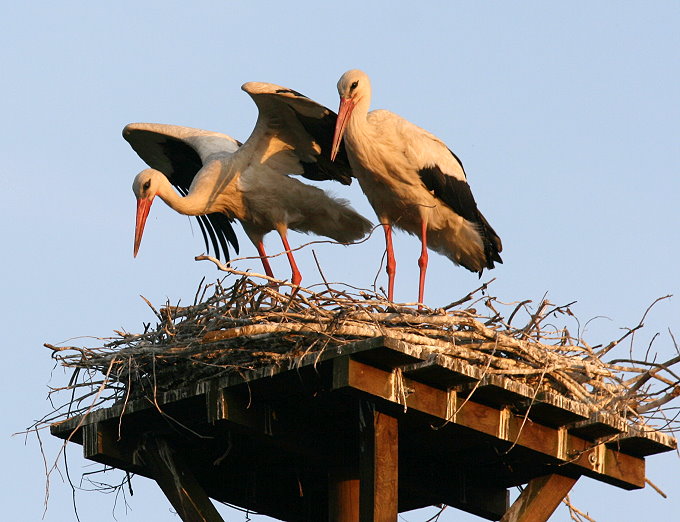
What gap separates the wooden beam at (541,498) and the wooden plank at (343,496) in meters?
0.77

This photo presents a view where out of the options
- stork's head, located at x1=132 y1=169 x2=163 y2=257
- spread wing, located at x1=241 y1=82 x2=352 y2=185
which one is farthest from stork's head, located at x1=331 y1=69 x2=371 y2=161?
stork's head, located at x1=132 y1=169 x2=163 y2=257

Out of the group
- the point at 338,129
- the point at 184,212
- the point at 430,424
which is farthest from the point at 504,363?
the point at 184,212

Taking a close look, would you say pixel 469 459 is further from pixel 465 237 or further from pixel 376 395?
pixel 465 237

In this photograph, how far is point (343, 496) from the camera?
661 centimetres

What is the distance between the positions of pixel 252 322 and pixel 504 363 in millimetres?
1237

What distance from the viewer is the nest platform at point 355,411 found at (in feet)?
19.6

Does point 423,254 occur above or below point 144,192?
below

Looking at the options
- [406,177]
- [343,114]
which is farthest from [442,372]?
[343,114]

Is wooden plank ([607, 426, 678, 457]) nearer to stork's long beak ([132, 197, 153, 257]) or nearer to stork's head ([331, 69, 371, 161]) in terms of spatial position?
stork's head ([331, 69, 371, 161])

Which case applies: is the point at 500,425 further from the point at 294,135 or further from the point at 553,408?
the point at 294,135

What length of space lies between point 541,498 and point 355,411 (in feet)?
3.29

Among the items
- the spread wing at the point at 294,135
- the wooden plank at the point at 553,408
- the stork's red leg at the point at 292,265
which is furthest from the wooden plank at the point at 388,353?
the stork's red leg at the point at 292,265

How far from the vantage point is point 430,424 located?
615cm

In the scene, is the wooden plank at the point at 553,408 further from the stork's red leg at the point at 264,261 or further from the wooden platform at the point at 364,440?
the stork's red leg at the point at 264,261
